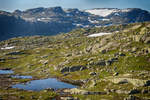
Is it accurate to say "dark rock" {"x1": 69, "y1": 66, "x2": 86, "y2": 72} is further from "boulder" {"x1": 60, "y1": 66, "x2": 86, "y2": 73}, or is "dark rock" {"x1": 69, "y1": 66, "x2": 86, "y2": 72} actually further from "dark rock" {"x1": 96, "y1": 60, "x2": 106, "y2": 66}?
"dark rock" {"x1": 96, "y1": 60, "x2": 106, "y2": 66}

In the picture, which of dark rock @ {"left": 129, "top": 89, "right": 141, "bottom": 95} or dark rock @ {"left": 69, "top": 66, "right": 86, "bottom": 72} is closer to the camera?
dark rock @ {"left": 129, "top": 89, "right": 141, "bottom": 95}

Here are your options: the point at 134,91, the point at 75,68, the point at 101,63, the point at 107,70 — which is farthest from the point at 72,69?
the point at 134,91

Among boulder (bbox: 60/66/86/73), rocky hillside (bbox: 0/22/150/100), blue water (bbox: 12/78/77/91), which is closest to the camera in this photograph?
rocky hillside (bbox: 0/22/150/100)

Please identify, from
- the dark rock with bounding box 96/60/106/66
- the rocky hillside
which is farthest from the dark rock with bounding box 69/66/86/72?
the dark rock with bounding box 96/60/106/66

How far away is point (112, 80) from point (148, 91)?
20579 mm

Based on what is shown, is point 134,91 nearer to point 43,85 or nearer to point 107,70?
point 107,70

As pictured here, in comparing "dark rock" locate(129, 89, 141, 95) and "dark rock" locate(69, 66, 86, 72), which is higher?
"dark rock" locate(69, 66, 86, 72)

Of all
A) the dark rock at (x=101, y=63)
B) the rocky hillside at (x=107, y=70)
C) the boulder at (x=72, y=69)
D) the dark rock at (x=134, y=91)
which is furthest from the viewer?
the boulder at (x=72, y=69)

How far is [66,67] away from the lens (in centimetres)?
14500

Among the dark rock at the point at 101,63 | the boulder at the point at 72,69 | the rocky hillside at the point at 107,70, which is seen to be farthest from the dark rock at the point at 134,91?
the boulder at the point at 72,69

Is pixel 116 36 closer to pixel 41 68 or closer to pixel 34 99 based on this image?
pixel 41 68

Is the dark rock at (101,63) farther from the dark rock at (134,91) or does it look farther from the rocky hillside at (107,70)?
the dark rock at (134,91)

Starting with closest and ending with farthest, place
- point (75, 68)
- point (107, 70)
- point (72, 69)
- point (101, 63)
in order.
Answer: point (107, 70) → point (101, 63) → point (75, 68) → point (72, 69)

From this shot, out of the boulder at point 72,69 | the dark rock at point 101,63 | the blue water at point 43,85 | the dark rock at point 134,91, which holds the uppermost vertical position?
the dark rock at point 101,63
